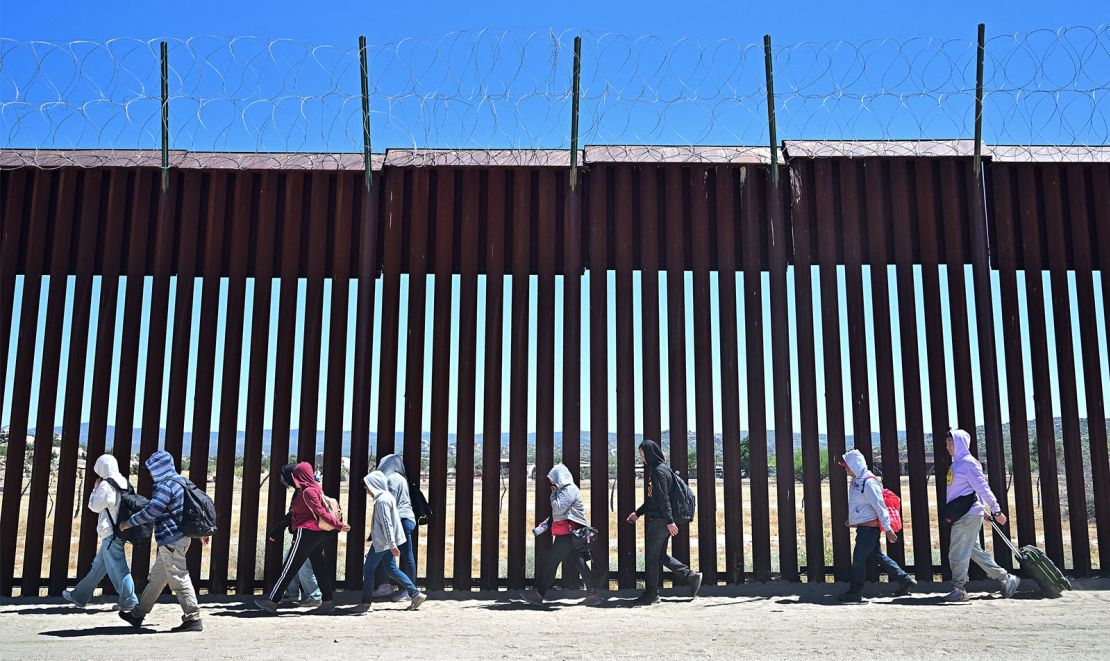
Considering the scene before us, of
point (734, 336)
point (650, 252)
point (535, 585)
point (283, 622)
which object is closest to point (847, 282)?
point (734, 336)

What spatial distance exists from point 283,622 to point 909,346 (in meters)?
6.11

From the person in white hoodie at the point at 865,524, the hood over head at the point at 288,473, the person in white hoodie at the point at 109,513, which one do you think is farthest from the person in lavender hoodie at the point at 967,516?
the person in white hoodie at the point at 109,513

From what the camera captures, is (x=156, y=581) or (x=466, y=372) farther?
(x=466, y=372)

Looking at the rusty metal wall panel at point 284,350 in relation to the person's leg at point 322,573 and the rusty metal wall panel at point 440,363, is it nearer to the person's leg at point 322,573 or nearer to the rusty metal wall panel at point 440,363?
the person's leg at point 322,573

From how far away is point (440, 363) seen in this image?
337 inches

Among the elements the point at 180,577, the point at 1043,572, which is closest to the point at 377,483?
the point at 180,577

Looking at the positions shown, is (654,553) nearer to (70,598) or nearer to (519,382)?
(519,382)

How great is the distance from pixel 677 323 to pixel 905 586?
3.07 metres

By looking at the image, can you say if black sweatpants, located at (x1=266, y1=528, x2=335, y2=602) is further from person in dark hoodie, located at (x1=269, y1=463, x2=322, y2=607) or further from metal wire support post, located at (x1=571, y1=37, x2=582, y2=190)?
metal wire support post, located at (x1=571, y1=37, x2=582, y2=190)

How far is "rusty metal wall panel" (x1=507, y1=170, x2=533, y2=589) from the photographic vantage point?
8297mm

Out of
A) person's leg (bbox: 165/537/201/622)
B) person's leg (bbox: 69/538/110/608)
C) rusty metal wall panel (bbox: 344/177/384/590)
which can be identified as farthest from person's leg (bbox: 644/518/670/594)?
person's leg (bbox: 69/538/110/608)

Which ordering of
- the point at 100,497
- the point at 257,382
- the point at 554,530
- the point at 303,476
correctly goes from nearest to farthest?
the point at 100,497 → the point at 303,476 → the point at 554,530 → the point at 257,382

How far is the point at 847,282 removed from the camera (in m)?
8.77

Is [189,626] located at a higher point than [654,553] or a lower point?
lower
